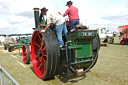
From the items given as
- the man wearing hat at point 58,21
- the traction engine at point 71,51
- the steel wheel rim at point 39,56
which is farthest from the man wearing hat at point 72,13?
the steel wheel rim at point 39,56

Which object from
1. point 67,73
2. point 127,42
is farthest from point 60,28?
point 127,42

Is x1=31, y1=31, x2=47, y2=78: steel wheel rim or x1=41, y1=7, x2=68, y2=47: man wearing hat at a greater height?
x1=41, y1=7, x2=68, y2=47: man wearing hat

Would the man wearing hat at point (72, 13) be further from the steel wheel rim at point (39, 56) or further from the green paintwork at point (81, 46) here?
the steel wheel rim at point (39, 56)

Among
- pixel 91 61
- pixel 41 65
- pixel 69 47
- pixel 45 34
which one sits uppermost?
pixel 45 34

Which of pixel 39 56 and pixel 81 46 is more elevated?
pixel 81 46

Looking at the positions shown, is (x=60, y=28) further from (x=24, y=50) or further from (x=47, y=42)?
(x=24, y=50)

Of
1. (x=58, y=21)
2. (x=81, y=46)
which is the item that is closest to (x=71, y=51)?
(x=81, y=46)

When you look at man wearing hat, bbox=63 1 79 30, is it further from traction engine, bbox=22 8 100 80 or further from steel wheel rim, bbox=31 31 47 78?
steel wheel rim, bbox=31 31 47 78

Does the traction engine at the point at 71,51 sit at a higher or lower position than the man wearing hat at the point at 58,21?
lower

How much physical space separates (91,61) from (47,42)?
1.31 meters

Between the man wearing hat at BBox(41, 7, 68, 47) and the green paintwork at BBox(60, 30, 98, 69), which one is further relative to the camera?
the man wearing hat at BBox(41, 7, 68, 47)

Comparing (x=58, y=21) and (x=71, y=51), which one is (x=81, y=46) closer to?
(x=71, y=51)

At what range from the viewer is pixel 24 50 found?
19.0 feet

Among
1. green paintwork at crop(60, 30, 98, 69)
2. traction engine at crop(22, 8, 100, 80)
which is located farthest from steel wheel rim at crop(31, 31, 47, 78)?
green paintwork at crop(60, 30, 98, 69)
